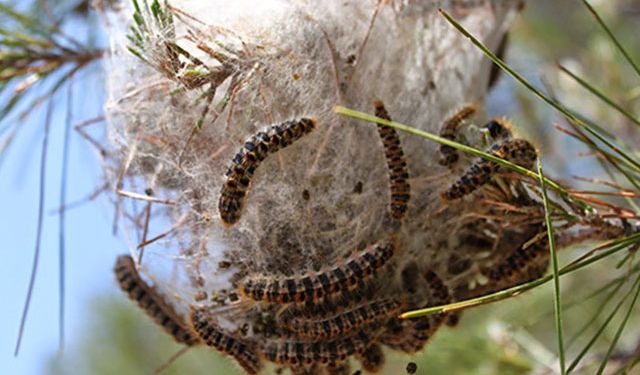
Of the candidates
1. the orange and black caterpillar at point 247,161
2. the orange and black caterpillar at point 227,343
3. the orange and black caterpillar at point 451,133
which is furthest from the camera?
the orange and black caterpillar at point 451,133

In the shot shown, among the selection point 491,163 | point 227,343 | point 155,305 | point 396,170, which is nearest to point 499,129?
point 491,163

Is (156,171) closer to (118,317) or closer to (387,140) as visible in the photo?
(387,140)

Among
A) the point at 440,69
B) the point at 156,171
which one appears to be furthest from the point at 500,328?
the point at 156,171

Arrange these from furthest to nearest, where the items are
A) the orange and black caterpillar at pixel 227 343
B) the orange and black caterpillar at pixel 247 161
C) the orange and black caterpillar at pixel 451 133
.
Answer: the orange and black caterpillar at pixel 451 133 < the orange and black caterpillar at pixel 227 343 < the orange and black caterpillar at pixel 247 161

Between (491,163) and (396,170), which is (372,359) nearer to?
(396,170)

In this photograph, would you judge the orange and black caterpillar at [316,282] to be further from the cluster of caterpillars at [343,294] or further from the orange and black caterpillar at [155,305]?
the orange and black caterpillar at [155,305]

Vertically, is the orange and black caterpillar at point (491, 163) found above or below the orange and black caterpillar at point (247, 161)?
below

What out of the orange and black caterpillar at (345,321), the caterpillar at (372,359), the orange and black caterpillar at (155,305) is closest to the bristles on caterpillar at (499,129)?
the orange and black caterpillar at (345,321)

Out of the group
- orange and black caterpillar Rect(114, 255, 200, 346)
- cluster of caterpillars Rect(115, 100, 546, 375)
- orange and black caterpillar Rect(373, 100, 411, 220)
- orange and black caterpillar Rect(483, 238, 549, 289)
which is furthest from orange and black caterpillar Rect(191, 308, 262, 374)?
orange and black caterpillar Rect(483, 238, 549, 289)

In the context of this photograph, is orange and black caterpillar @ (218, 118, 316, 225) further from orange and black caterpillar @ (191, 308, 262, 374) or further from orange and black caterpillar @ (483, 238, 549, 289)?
orange and black caterpillar @ (483, 238, 549, 289)
